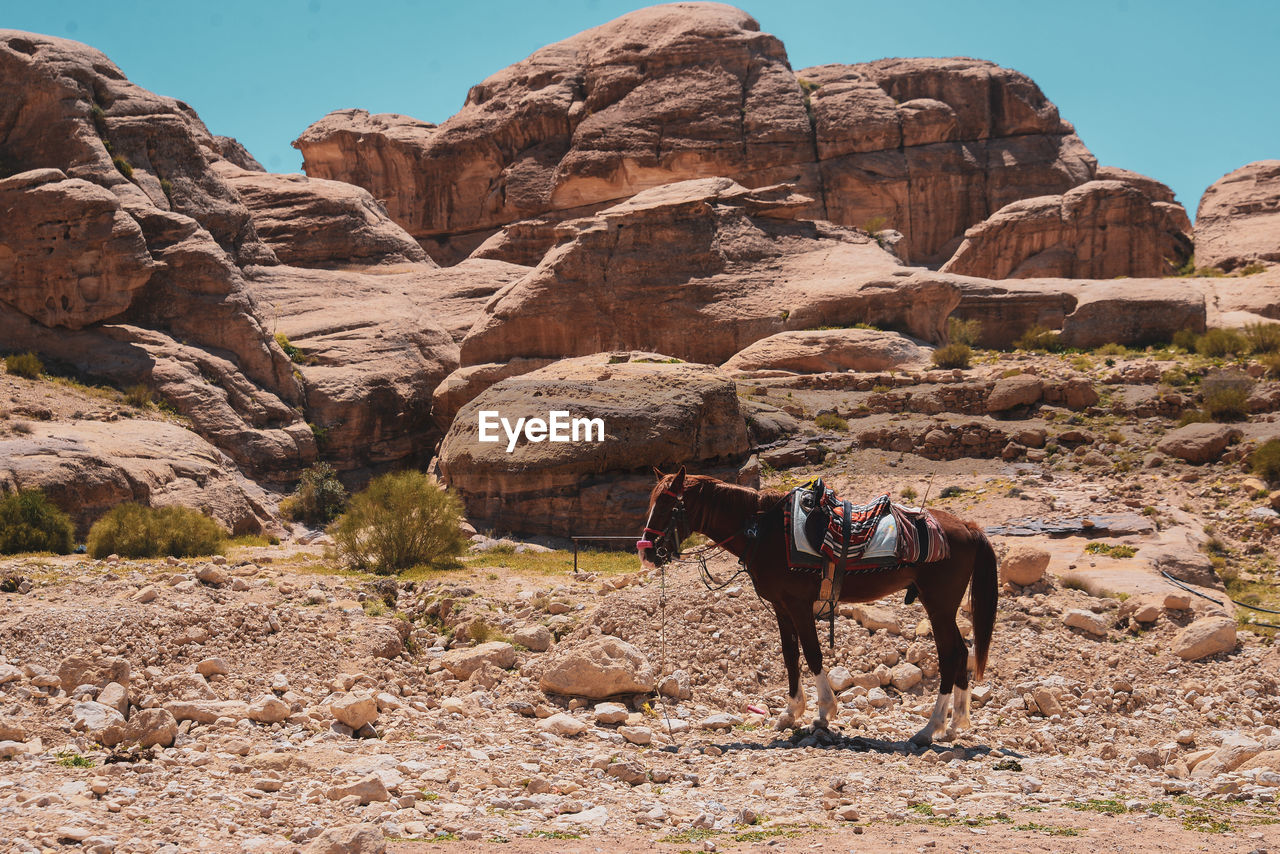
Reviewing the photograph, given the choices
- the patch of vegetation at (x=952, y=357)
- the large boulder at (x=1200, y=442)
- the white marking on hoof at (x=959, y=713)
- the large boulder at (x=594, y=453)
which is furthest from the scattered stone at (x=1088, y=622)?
the patch of vegetation at (x=952, y=357)

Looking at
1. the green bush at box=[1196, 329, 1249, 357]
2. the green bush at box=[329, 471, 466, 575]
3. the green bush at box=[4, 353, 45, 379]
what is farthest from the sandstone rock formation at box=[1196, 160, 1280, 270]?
the green bush at box=[4, 353, 45, 379]

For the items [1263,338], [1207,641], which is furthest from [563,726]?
[1263,338]

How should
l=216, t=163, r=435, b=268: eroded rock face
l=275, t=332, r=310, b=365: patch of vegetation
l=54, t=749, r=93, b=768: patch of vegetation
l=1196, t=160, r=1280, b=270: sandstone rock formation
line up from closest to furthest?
l=54, t=749, r=93, b=768: patch of vegetation < l=275, t=332, r=310, b=365: patch of vegetation < l=216, t=163, r=435, b=268: eroded rock face < l=1196, t=160, r=1280, b=270: sandstone rock formation

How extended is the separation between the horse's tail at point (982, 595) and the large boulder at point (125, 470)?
46.5 ft

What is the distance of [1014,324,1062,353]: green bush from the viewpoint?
3017cm

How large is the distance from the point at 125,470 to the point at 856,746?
48.3 feet

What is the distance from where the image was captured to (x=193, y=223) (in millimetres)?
28078

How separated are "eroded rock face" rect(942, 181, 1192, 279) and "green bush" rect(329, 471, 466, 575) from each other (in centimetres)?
2989

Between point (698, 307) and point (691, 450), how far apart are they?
11522 millimetres

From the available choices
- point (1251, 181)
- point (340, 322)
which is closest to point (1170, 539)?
point (340, 322)

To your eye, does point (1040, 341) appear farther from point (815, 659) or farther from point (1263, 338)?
point (815, 659)

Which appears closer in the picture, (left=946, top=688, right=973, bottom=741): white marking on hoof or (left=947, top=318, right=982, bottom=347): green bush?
(left=946, top=688, right=973, bottom=741): white marking on hoof

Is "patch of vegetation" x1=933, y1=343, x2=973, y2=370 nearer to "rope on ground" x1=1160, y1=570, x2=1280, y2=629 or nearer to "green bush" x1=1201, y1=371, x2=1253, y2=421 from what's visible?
"green bush" x1=1201, y1=371, x2=1253, y2=421

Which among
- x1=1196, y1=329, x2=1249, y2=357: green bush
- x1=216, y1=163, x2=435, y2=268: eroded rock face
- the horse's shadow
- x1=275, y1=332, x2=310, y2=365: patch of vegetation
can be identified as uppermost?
x1=216, y1=163, x2=435, y2=268: eroded rock face
